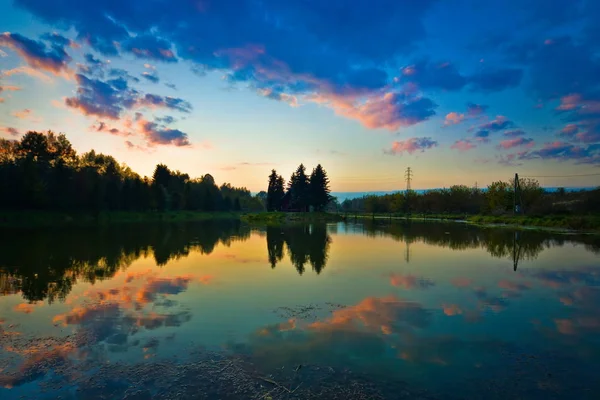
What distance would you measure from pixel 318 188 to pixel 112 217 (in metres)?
45.1

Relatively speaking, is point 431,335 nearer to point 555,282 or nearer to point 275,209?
point 555,282

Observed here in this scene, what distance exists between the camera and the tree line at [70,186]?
2359 inches

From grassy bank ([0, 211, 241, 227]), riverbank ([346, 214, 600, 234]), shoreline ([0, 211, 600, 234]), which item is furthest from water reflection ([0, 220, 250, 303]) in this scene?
riverbank ([346, 214, 600, 234])

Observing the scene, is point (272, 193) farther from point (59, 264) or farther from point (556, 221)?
point (59, 264)

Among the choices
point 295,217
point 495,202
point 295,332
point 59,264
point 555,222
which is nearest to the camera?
point 295,332

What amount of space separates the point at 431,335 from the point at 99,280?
42.2ft

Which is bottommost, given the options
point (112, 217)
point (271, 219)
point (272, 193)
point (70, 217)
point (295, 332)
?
point (295, 332)

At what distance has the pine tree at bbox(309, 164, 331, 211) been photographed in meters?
84.7

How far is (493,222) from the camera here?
6575 cm

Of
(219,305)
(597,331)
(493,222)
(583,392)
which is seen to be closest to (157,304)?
(219,305)

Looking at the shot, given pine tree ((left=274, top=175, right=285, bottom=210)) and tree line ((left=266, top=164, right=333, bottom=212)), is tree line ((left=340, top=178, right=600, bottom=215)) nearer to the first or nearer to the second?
tree line ((left=266, top=164, right=333, bottom=212))

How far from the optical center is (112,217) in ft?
244

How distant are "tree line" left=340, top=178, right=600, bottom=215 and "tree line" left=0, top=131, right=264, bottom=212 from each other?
67.5 m

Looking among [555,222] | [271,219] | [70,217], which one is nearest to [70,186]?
[70,217]
